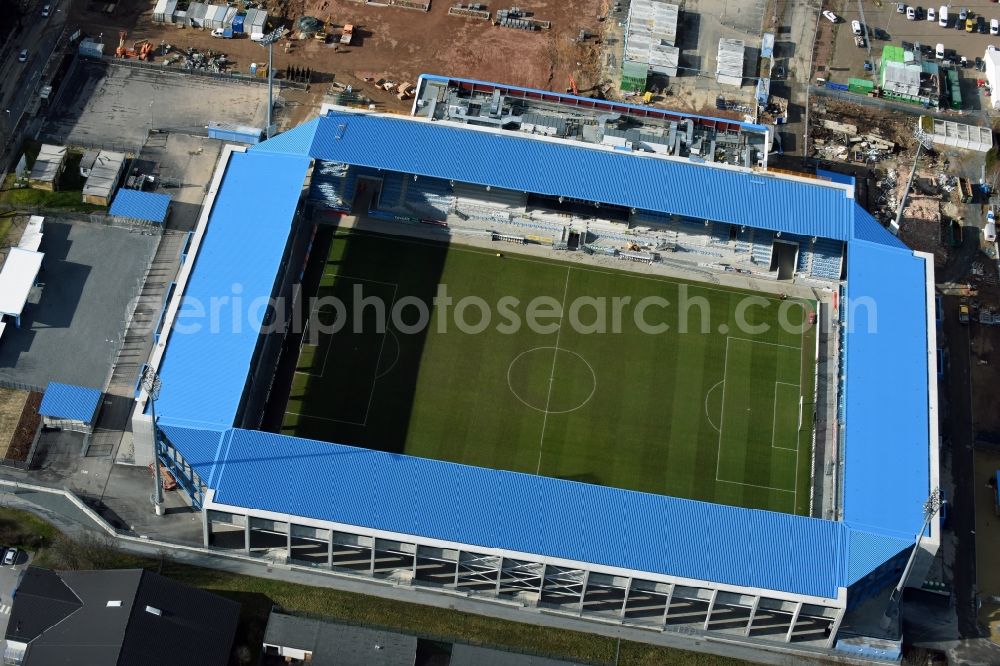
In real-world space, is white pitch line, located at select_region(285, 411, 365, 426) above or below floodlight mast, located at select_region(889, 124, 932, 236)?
Result: below

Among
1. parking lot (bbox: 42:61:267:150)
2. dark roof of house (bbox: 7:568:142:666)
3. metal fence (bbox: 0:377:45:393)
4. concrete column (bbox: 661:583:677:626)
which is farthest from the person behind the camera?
parking lot (bbox: 42:61:267:150)

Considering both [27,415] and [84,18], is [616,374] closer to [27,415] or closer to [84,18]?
[27,415]

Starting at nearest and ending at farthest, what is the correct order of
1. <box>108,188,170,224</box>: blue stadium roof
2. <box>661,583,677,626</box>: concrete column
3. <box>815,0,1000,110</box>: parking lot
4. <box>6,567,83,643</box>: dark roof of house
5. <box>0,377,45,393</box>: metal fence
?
<box>6,567,83,643</box>: dark roof of house
<box>661,583,677,626</box>: concrete column
<box>0,377,45,393</box>: metal fence
<box>108,188,170,224</box>: blue stadium roof
<box>815,0,1000,110</box>: parking lot

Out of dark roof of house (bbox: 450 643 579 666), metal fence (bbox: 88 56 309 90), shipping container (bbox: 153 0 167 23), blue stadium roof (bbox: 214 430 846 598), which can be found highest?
shipping container (bbox: 153 0 167 23)

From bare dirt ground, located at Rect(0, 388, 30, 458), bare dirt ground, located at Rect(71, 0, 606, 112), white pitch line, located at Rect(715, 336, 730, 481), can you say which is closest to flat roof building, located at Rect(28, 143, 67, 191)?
bare dirt ground, located at Rect(71, 0, 606, 112)

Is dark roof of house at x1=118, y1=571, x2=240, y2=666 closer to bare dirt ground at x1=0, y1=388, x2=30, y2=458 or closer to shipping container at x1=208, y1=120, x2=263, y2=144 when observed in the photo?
bare dirt ground at x1=0, y1=388, x2=30, y2=458

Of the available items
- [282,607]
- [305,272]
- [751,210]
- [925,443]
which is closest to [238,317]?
[305,272]

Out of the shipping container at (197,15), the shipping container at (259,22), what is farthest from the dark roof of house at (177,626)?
the shipping container at (197,15)
